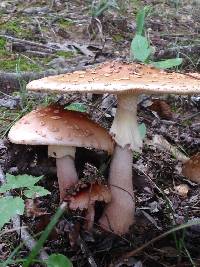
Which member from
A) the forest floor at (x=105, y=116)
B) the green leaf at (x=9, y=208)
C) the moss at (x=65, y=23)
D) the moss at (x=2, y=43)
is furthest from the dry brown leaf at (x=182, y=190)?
the moss at (x=65, y=23)

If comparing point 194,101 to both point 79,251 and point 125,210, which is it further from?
point 79,251

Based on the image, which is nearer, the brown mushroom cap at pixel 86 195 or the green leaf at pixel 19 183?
the green leaf at pixel 19 183

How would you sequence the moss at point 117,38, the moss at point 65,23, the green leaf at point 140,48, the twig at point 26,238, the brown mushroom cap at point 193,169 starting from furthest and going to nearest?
the moss at point 65,23 < the moss at point 117,38 < the brown mushroom cap at point 193,169 < the green leaf at point 140,48 < the twig at point 26,238

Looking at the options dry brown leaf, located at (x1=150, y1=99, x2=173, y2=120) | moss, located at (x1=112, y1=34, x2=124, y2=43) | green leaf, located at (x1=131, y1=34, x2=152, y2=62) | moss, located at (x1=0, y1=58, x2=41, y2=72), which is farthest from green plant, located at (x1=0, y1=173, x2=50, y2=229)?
moss, located at (x1=112, y1=34, x2=124, y2=43)

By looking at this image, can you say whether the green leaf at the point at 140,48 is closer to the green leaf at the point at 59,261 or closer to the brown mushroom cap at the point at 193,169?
the brown mushroom cap at the point at 193,169

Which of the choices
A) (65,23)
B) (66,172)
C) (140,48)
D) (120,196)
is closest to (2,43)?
(65,23)

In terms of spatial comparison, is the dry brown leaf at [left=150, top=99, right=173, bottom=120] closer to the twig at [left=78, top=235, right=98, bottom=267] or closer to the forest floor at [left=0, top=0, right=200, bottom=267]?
the forest floor at [left=0, top=0, right=200, bottom=267]

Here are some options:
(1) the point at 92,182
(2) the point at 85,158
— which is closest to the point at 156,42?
(2) the point at 85,158
